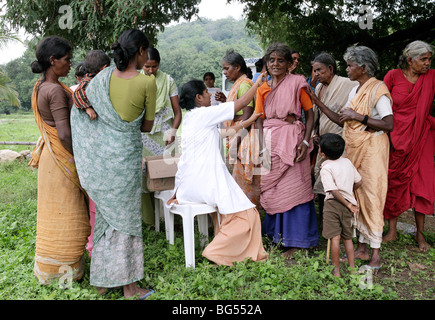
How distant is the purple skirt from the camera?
13.4 ft

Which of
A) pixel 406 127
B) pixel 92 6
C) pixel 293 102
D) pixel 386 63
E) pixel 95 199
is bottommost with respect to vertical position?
pixel 95 199

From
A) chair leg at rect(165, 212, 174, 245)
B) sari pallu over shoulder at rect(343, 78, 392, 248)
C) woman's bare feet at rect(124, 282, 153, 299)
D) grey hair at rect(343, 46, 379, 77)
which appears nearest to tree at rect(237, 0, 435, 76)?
grey hair at rect(343, 46, 379, 77)

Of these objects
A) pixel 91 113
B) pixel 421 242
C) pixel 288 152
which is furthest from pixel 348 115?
pixel 91 113

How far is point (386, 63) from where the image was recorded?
760 centimetres

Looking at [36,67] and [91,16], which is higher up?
[91,16]

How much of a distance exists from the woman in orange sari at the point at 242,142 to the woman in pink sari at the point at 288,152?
0.24 metres

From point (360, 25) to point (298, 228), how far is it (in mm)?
4705

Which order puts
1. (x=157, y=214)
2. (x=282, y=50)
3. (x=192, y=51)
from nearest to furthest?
(x=282, y=50) < (x=157, y=214) < (x=192, y=51)

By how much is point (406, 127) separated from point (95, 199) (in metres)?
3.23

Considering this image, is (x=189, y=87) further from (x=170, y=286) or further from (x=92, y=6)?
(x=92, y=6)

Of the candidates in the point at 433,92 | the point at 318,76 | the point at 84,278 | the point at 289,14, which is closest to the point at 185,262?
the point at 84,278

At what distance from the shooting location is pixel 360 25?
23.4 feet

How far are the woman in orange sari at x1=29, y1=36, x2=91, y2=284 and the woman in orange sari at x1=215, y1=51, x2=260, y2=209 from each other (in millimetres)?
1825

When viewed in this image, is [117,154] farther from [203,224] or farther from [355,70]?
[355,70]
